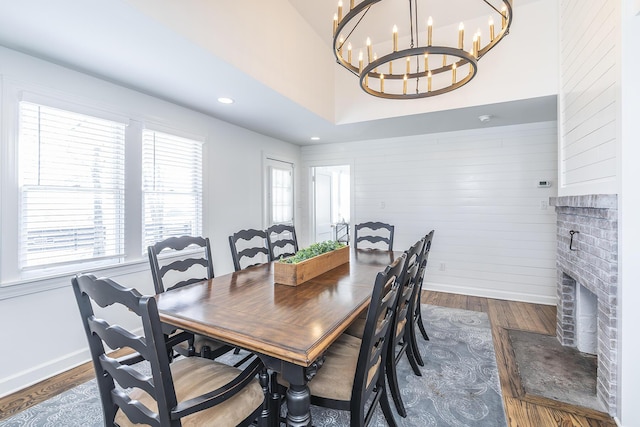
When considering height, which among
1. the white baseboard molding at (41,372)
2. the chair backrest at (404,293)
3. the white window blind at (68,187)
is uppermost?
the white window blind at (68,187)

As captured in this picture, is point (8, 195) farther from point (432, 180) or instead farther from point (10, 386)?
point (432, 180)

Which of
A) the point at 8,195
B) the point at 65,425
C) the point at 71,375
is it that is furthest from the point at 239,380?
the point at 8,195

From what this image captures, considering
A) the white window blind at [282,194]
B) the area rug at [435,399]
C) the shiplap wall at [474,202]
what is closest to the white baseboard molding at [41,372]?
the area rug at [435,399]

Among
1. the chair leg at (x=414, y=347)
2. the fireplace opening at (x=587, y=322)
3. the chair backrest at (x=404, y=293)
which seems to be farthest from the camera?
the fireplace opening at (x=587, y=322)

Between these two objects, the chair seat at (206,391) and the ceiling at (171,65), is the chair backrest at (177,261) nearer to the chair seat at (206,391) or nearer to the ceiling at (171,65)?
the chair seat at (206,391)

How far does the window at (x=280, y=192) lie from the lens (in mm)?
4875

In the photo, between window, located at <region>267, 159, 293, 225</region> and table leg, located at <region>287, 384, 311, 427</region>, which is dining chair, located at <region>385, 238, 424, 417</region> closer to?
table leg, located at <region>287, 384, 311, 427</region>

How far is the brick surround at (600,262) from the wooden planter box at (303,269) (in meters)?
1.84

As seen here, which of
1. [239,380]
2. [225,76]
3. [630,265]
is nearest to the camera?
[239,380]

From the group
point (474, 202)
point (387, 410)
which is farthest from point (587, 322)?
point (387, 410)

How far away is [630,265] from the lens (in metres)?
1.76

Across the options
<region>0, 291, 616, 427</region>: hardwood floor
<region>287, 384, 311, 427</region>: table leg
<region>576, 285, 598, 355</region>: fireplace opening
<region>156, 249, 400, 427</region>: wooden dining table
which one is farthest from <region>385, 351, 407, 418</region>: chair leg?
<region>576, 285, 598, 355</region>: fireplace opening

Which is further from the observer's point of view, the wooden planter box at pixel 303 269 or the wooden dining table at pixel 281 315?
the wooden planter box at pixel 303 269

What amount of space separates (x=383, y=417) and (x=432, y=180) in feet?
11.9
